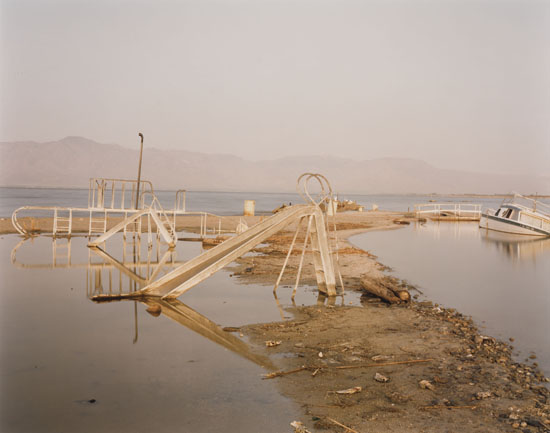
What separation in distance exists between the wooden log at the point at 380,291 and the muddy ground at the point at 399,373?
38 centimetres

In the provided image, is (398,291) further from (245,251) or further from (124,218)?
(124,218)

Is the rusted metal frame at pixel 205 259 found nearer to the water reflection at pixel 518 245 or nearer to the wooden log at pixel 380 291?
the wooden log at pixel 380 291

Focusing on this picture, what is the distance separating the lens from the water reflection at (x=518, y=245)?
75.4ft

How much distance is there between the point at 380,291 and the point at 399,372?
476 cm

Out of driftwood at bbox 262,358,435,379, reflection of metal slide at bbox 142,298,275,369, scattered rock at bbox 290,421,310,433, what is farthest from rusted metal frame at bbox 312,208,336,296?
scattered rock at bbox 290,421,310,433

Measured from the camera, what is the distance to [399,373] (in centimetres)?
660

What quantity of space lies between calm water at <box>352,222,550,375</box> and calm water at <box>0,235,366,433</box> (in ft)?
11.3

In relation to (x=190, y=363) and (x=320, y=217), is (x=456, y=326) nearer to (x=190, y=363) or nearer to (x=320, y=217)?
(x=320, y=217)

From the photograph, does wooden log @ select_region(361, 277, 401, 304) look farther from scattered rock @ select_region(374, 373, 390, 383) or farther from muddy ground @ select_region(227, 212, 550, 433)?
scattered rock @ select_region(374, 373, 390, 383)

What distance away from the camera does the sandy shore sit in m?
5.25

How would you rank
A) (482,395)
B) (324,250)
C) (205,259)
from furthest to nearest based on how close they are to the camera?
(324,250)
(205,259)
(482,395)

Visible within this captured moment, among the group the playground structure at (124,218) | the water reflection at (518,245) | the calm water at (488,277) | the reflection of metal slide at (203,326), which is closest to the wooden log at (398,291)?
the calm water at (488,277)

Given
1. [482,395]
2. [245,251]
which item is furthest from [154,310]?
[482,395]

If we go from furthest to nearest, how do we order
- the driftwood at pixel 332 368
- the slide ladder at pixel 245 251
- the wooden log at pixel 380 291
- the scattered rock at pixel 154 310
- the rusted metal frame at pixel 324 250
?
the rusted metal frame at pixel 324 250, the wooden log at pixel 380 291, the slide ladder at pixel 245 251, the scattered rock at pixel 154 310, the driftwood at pixel 332 368
